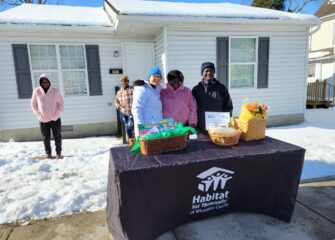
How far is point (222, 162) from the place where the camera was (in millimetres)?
2156

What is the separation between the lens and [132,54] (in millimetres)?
6852

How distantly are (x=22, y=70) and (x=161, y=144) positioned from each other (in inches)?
216

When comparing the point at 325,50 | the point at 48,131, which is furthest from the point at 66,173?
the point at 325,50

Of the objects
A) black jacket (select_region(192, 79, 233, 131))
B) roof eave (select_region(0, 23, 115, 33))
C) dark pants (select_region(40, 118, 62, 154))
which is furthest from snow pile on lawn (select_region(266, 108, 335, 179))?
roof eave (select_region(0, 23, 115, 33))

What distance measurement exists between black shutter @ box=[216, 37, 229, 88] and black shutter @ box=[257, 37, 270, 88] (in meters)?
1.00

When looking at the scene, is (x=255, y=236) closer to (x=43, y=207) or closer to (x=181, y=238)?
(x=181, y=238)

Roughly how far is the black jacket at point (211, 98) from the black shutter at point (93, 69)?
4201mm

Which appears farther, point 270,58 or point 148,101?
point 270,58

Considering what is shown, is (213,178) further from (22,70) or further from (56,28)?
(22,70)

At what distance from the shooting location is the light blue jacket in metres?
2.72

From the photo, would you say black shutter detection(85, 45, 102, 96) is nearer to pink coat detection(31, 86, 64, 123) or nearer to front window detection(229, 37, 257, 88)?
pink coat detection(31, 86, 64, 123)

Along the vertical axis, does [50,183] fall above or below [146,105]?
below

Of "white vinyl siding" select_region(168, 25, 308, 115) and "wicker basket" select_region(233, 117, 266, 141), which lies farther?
"white vinyl siding" select_region(168, 25, 308, 115)

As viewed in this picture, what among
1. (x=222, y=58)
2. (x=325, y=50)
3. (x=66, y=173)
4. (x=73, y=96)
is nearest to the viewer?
(x=66, y=173)
